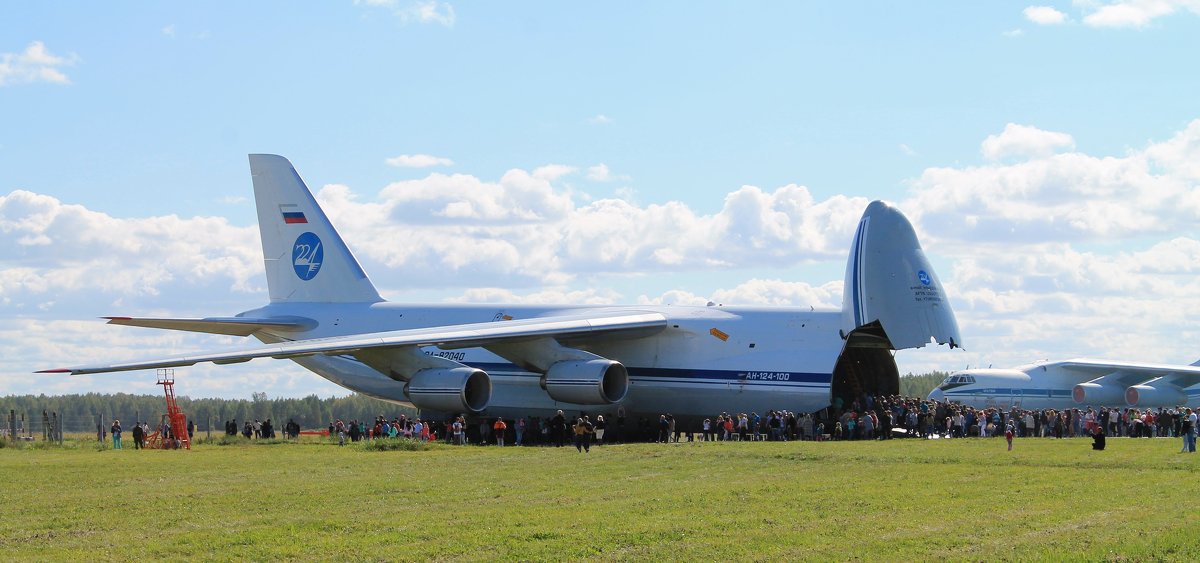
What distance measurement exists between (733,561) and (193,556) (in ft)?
13.8

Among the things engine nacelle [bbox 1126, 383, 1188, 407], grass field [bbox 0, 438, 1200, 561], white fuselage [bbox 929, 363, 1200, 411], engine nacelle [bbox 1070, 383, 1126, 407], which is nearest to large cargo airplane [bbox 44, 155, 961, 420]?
grass field [bbox 0, 438, 1200, 561]

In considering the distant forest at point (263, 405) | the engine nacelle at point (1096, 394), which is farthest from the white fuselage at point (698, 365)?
the distant forest at point (263, 405)

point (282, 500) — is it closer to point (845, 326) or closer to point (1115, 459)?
point (1115, 459)

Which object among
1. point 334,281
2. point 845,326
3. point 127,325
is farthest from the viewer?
point 334,281

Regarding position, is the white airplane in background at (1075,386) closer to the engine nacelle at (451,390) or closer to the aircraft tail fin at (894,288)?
the aircraft tail fin at (894,288)

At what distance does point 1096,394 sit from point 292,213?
26346mm

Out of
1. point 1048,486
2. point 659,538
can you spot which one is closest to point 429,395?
point 1048,486

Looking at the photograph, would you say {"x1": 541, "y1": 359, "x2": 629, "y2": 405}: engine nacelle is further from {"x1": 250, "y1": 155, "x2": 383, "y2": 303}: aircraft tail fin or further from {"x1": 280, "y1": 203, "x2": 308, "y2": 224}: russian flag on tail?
{"x1": 280, "y1": 203, "x2": 308, "y2": 224}: russian flag on tail

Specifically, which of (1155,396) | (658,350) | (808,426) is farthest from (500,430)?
(1155,396)

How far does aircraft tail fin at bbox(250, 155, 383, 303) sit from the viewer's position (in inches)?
1433

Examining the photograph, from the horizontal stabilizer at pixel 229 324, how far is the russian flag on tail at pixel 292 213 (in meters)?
2.83

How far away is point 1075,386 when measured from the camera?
4478cm

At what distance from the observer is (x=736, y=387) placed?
28.9m

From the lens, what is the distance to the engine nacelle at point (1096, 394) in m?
44.0
